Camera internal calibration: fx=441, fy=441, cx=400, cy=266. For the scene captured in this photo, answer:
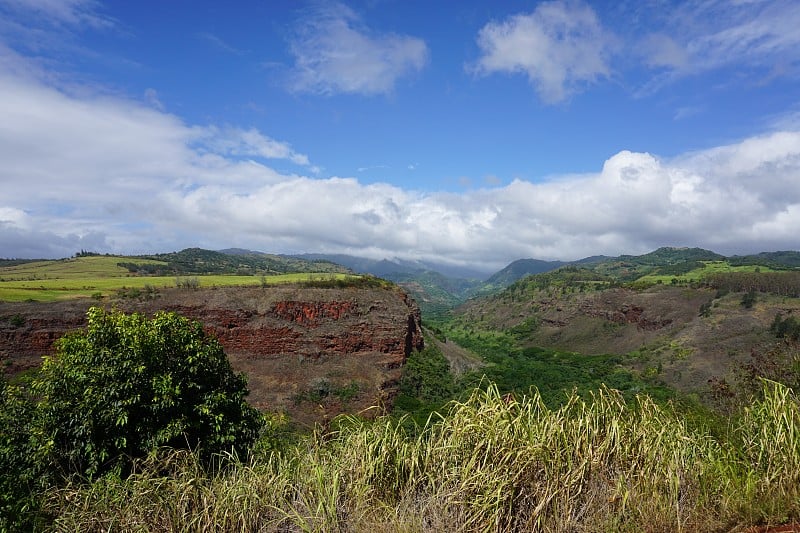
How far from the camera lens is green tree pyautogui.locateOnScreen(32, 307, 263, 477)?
9.18 meters

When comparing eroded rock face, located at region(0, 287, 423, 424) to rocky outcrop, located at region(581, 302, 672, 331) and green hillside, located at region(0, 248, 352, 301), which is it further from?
rocky outcrop, located at region(581, 302, 672, 331)

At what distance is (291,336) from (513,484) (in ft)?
154

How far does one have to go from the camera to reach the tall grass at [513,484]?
14.9 feet

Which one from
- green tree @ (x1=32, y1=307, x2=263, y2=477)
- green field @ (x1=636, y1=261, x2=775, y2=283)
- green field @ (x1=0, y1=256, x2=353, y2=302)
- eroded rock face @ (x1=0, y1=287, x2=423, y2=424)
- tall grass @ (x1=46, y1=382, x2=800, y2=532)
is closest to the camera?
tall grass @ (x1=46, y1=382, x2=800, y2=532)

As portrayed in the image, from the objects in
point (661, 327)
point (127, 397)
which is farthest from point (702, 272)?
point (127, 397)

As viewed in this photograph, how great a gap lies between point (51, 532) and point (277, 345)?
44.6 m

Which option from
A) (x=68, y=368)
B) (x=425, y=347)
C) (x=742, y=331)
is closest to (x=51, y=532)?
(x=68, y=368)

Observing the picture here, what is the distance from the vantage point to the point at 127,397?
31.4ft

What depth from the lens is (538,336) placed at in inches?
4336

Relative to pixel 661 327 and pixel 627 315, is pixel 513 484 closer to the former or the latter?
pixel 661 327

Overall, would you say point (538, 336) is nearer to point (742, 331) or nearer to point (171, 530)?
point (742, 331)

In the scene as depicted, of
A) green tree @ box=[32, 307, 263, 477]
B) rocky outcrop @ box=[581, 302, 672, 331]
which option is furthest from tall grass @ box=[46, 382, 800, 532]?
rocky outcrop @ box=[581, 302, 672, 331]

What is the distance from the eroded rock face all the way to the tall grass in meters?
33.6

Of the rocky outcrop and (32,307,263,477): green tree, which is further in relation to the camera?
the rocky outcrop
